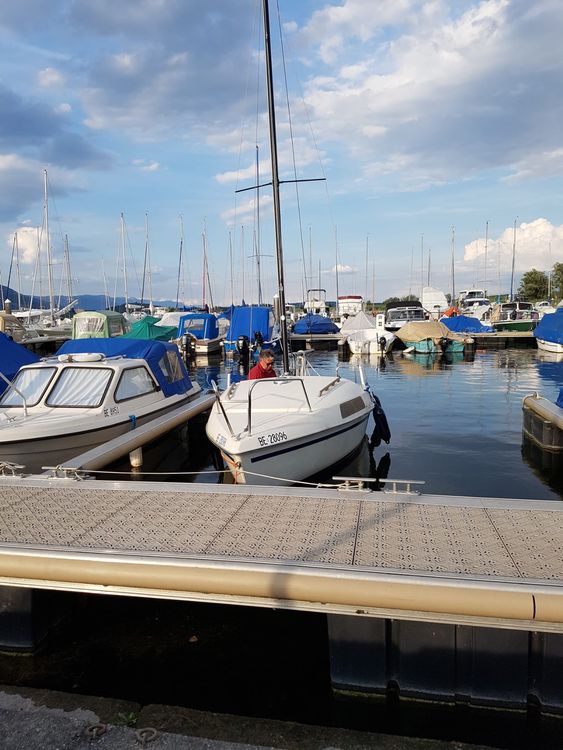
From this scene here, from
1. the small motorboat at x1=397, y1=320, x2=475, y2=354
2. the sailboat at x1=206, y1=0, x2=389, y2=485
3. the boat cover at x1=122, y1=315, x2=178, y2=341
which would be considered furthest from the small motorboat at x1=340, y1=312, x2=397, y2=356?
the sailboat at x1=206, y1=0, x2=389, y2=485

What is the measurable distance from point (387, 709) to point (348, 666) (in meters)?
0.40

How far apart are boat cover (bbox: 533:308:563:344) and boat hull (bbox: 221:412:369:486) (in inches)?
1094

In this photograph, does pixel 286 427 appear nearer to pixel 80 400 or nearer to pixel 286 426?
pixel 286 426

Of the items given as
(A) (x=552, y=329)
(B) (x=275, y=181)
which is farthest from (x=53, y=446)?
(A) (x=552, y=329)

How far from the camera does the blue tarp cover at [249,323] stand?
3428 cm

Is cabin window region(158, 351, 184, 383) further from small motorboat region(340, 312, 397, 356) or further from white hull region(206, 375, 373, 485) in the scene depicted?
small motorboat region(340, 312, 397, 356)

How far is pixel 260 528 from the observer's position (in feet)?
16.0

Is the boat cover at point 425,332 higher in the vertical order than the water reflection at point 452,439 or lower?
higher

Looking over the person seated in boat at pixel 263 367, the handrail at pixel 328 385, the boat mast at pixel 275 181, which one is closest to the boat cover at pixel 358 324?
the boat mast at pixel 275 181

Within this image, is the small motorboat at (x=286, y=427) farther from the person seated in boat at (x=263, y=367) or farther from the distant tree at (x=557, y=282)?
the distant tree at (x=557, y=282)

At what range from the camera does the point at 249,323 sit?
113 ft

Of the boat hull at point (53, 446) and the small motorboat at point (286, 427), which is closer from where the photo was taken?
the small motorboat at point (286, 427)

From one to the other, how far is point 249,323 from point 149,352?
74.0ft

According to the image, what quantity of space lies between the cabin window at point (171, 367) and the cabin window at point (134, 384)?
0.79 meters
